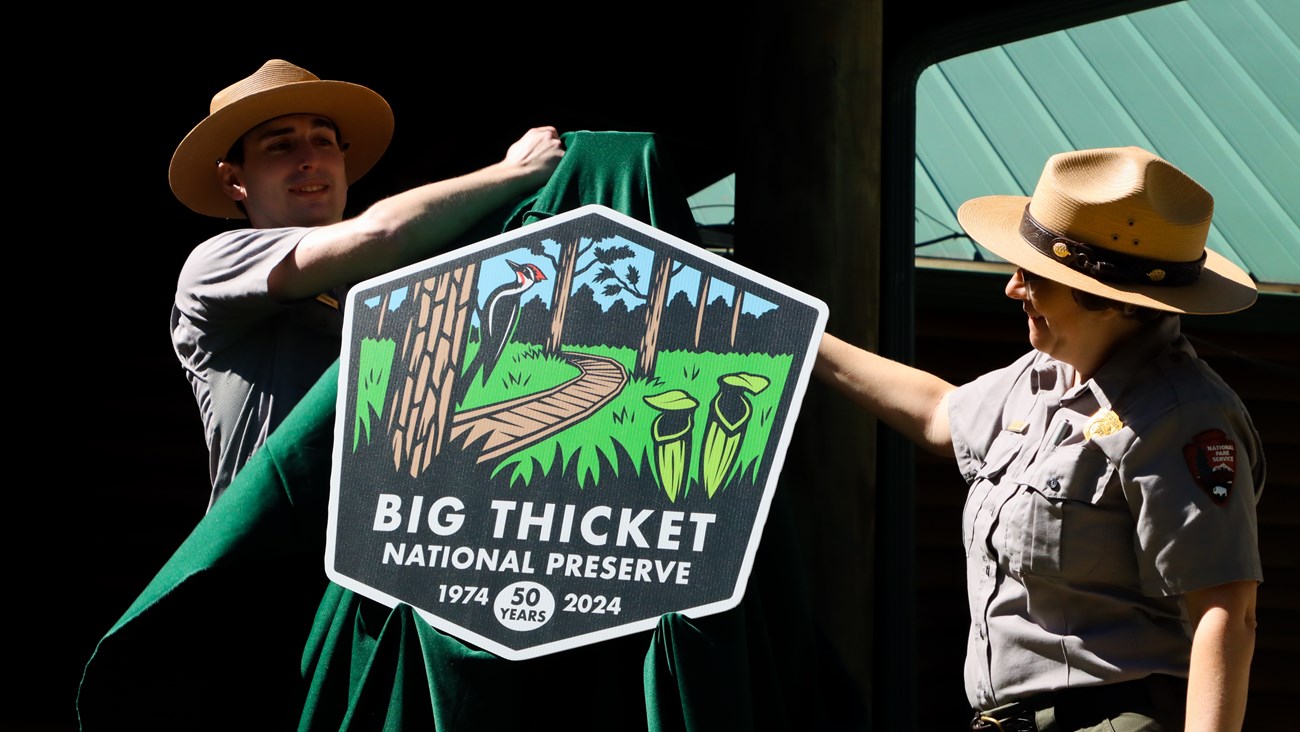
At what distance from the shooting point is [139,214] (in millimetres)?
5738

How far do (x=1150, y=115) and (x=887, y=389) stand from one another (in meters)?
4.41

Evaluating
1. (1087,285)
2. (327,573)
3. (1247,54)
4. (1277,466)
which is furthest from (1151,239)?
(1247,54)

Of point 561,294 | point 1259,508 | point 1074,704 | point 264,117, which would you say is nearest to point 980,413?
point 1074,704

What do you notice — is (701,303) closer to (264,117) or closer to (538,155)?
(538,155)

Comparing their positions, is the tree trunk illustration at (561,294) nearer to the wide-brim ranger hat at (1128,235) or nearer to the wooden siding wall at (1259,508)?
the wide-brim ranger hat at (1128,235)

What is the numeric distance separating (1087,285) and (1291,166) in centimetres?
468

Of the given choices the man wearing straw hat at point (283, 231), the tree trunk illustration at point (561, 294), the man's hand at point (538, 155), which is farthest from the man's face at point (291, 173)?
the tree trunk illustration at point (561, 294)

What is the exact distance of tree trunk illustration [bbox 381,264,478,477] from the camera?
181 centimetres

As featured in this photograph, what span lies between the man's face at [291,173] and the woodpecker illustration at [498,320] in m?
0.64

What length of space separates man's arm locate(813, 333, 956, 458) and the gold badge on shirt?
0.34m

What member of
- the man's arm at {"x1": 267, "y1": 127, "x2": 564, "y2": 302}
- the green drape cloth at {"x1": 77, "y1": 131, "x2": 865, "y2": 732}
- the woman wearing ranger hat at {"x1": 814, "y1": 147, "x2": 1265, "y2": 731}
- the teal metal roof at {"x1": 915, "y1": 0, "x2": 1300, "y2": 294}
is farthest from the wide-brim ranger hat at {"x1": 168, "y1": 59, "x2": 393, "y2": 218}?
the teal metal roof at {"x1": 915, "y1": 0, "x2": 1300, "y2": 294}

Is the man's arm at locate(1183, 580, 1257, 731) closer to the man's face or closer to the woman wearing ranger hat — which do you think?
the woman wearing ranger hat

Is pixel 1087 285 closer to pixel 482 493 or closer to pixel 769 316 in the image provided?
pixel 769 316

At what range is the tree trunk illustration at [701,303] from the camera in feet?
5.97
